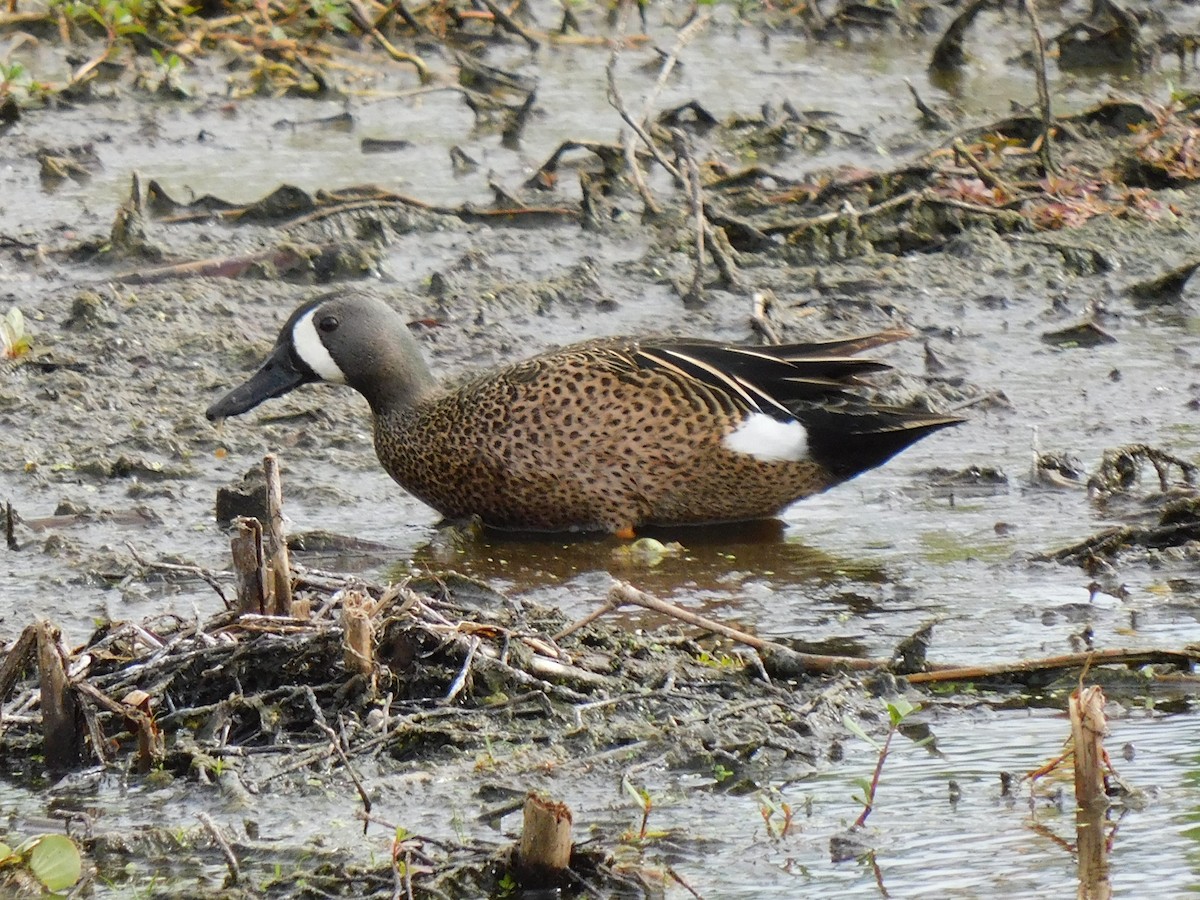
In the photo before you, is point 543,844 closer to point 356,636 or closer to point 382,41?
point 356,636

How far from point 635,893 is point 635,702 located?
2.67ft

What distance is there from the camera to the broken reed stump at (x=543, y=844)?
10.9ft

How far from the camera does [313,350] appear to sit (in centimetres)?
620

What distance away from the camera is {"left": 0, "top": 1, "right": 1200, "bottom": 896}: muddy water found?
381cm

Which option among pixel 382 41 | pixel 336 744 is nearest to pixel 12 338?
pixel 336 744

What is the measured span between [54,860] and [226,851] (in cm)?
28

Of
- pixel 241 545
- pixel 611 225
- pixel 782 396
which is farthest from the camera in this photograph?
pixel 611 225

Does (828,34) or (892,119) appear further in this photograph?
(828,34)

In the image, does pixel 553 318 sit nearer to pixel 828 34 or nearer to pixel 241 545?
pixel 241 545

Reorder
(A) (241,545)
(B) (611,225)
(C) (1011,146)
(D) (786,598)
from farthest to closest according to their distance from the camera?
(C) (1011,146)
(B) (611,225)
(D) (786,598)
(A) (241,545)

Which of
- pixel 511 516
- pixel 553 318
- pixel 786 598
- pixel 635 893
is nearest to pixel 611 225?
pixel 553 318

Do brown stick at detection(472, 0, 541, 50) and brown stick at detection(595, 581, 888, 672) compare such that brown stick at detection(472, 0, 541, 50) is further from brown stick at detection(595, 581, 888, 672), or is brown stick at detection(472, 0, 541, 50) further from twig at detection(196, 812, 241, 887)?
twig at detection(196, 812, 241, 887)

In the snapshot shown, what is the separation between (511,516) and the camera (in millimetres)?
5871

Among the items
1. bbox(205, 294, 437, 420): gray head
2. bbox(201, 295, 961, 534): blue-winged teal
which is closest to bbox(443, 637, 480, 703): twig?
bbox(201, 295, 961, 534): blue-winged teal
